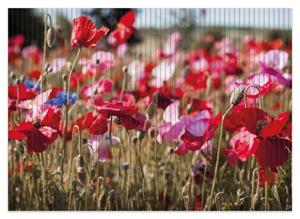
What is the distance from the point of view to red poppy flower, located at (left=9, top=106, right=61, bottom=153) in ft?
6.15

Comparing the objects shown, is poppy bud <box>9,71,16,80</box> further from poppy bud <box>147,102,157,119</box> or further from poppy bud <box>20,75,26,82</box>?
poppy bud <box>147,102,157,119</box>

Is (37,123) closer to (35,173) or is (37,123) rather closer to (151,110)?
(35,173)

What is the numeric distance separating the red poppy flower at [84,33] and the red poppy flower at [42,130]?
7.5 inches

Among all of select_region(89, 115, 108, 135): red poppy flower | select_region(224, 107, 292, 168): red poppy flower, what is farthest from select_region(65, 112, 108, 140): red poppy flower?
select_region(224, 107, 292, 168): red poppy flower

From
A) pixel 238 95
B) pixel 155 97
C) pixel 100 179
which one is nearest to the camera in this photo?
pixel 238 95

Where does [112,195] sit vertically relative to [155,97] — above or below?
below

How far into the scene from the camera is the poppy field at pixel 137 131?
6.20ft

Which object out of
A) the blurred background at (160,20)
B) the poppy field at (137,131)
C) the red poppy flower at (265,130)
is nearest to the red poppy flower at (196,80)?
the poppy field at (137,131)

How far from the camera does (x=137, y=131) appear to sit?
2.06 m

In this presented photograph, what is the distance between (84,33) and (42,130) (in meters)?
0.28

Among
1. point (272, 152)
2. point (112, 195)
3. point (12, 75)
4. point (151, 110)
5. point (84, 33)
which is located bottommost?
point (112, 195)

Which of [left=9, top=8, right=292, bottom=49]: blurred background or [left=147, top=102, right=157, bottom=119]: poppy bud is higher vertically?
[left=9, top=8, right=292, bottom=49]: blurred background

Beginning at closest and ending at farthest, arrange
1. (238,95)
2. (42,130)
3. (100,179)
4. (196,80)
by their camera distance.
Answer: (238,95)
(42,130)
(100,179)
(196,80)

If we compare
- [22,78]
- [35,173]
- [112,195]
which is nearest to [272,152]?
[112,195]
